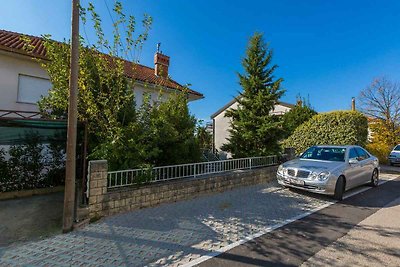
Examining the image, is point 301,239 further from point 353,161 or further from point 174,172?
point 353,161

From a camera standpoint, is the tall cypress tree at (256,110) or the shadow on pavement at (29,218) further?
the tall cypress tree at (256,110)

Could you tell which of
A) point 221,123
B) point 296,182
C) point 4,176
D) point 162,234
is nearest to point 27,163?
point 4,176

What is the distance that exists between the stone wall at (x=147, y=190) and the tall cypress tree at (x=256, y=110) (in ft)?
9.14

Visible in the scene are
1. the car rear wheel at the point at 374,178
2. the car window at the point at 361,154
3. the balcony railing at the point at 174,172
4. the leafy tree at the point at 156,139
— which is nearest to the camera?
the balcony railing at the point at 174,172

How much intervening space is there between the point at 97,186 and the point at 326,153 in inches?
281

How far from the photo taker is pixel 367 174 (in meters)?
7.99

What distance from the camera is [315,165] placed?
22.4ft

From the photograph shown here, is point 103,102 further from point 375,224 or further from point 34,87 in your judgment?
point 375,224

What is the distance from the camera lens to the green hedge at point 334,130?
38.8 feet

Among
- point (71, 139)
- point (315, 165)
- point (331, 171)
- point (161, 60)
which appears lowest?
point (331, 171)

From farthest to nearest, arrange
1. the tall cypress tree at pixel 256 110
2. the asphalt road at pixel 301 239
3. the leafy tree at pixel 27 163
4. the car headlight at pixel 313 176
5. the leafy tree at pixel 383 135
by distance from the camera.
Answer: the leafy tree at pixel 383 135
the tall cypress tree at pixel 256 110
the leafy tree at pixel 27 163
the car headlight at pixel 313 176
the asphalt road at pixel 301 239

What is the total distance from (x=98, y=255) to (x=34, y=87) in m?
8.12

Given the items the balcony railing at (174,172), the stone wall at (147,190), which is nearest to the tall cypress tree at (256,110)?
the balcony railing at (174,172)

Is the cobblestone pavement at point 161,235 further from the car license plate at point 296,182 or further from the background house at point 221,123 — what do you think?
the background house at point 221,123
